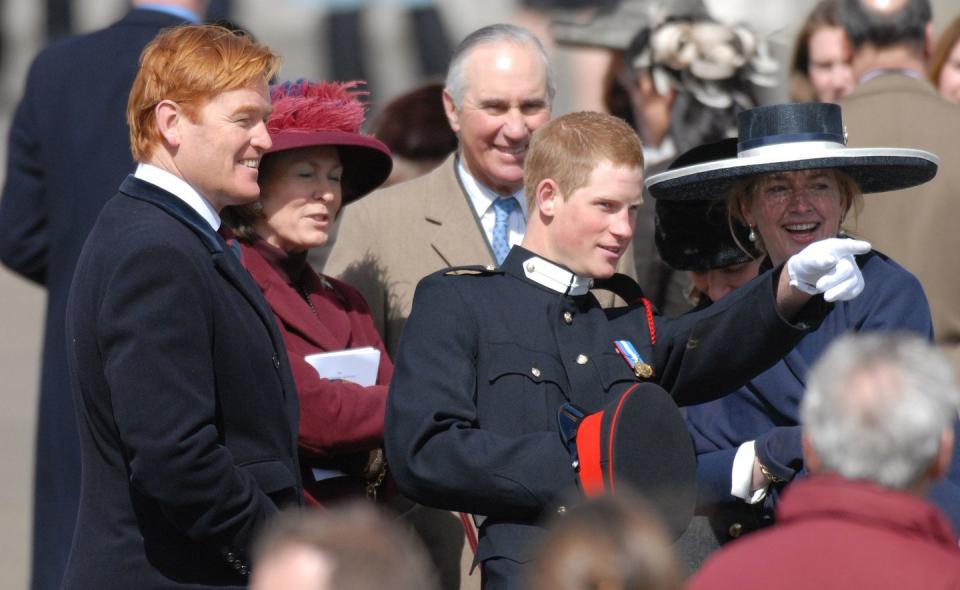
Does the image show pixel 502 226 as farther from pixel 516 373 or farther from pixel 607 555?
pixel 607 555

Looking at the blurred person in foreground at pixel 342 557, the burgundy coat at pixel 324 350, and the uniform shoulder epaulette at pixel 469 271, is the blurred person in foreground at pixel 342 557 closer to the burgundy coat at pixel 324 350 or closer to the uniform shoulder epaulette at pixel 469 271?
the uniform shoulder epaulette at pixel 469 271

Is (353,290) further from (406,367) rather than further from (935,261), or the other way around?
(935,261)

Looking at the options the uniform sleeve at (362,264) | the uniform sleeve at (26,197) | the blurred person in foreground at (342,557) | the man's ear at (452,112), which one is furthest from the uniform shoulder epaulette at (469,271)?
the uniform sleeve at (26,197)

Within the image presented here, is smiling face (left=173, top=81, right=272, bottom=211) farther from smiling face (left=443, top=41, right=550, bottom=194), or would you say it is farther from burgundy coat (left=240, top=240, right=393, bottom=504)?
smiling face (left=443, top=41, right=550, bottom=194)

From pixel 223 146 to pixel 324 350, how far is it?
2.48 feet

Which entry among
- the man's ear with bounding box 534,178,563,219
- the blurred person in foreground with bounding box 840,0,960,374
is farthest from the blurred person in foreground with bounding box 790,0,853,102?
the man's ear with bounding box 534,178,563,219

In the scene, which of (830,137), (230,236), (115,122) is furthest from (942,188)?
(115,122)

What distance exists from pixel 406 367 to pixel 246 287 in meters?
0.36

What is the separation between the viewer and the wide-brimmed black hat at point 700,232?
13.3 ft

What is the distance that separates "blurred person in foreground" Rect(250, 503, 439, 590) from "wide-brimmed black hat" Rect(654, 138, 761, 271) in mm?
2084

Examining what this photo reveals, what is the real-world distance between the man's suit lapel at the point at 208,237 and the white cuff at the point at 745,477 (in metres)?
0.98

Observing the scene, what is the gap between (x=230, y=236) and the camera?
4031 millimetres

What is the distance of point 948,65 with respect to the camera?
5996mm

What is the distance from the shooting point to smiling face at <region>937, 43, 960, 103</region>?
5.96m
